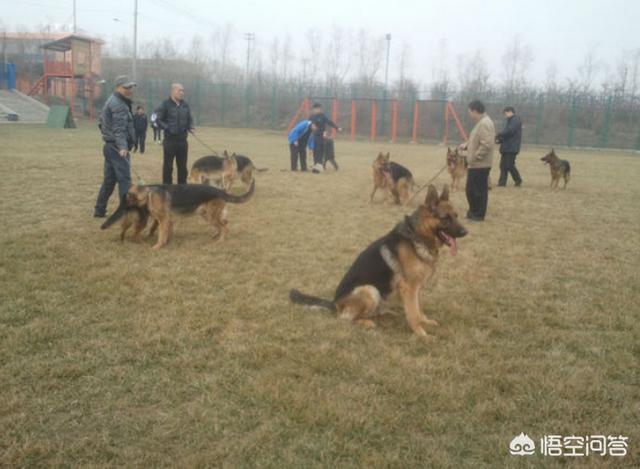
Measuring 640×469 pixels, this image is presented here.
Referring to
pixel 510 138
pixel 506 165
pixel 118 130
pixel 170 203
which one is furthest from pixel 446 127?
pixel 170 203

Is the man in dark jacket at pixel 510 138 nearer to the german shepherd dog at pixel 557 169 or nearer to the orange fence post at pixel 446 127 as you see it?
the german shepherd dog at pixel 557 169

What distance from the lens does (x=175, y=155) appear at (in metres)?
9.35

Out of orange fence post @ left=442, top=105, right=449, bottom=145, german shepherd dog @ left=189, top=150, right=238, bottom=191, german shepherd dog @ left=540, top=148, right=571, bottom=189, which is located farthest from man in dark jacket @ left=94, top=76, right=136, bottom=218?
orange fence post @ left=442, top=105, right=449, bottom=145

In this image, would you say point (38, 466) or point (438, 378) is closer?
point (38, 466)

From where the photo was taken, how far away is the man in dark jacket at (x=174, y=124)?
29.5 ft

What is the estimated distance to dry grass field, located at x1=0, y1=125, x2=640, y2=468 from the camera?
2.71 metres

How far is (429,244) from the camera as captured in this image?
4.14 metres

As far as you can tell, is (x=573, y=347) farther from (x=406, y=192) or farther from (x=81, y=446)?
(x=406, y=192)

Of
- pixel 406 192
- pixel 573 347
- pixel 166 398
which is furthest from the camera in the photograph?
pixel 406 192

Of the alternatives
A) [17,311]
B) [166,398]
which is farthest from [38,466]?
[17,311]

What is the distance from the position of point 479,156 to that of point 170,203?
521 cm

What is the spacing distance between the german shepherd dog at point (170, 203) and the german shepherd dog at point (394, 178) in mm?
4003

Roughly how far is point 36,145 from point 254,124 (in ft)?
77.2

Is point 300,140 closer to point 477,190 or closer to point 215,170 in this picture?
point 215,170
